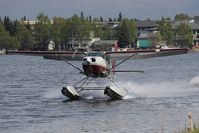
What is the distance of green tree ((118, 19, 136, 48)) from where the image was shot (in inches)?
6245

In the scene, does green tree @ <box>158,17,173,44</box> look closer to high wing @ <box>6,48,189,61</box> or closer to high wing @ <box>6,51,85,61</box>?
high wing @ <box>6,48,189,61</box>

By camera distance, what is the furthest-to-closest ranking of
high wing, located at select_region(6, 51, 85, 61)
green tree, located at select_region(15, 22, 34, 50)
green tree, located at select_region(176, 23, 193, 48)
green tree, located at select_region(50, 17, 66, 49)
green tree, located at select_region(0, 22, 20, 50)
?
green tree, located at select_region(176, 23, 193, 48) → green tree, located at select_region(50, 17, 66, 49) → green tree, located at select_region(15, 22, 34, 50) → green tree, located at select_region(0, 22, 20, 50) → high wing, located at select_region(6, 51, 85, 61)

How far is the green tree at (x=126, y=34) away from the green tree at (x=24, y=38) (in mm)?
21886

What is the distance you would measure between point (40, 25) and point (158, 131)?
149262mm

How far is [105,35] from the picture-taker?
17562cm

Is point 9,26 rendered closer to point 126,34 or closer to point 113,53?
point 126,34

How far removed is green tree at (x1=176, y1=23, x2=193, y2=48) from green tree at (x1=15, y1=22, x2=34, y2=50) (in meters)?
37.8

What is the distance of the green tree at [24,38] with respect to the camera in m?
157

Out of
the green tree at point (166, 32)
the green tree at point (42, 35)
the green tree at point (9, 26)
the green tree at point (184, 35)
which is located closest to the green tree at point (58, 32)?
the green tree at point (42, 35)

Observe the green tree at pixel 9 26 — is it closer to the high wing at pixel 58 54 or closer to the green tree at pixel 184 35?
the green tree at pixel 184 35

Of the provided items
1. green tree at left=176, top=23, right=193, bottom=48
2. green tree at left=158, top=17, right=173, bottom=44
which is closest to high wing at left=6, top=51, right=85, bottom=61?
green tree at left=176, top=23, right=193, bottom=48

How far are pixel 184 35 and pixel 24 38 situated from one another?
4066 cm

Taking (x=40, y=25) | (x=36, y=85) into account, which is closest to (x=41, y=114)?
(x=36, y=85)

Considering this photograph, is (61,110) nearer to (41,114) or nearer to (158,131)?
(41,114)
